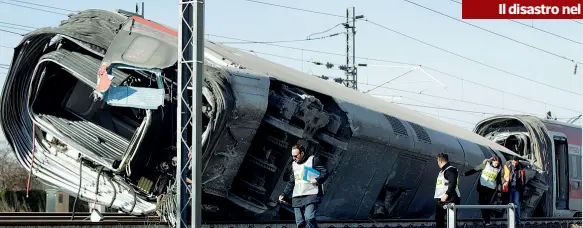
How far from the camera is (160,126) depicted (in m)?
13.3

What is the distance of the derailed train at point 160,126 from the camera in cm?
1308

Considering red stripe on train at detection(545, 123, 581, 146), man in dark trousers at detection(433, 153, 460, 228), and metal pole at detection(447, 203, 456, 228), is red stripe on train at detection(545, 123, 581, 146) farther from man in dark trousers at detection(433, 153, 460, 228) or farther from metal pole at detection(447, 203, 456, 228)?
metal pole at detection(447, 203, 456, 228)

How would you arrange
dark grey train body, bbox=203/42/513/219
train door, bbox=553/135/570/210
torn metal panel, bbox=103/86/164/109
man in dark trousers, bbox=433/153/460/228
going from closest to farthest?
1. torn metal panel, bbox=103/86/164/109
2. man in dark trousers, bbox=433/153/460/228
3. dark grey train body, bbox=203/42/513/219
4. train door, bbox=553/135/570/210

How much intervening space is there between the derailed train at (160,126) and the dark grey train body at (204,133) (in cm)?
2

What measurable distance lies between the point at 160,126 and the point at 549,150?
13839mm

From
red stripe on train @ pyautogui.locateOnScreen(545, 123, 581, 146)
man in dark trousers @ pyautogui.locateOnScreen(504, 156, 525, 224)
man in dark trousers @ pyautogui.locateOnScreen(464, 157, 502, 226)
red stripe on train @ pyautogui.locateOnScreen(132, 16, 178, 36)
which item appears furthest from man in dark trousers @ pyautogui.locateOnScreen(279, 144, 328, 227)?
red stripe on train @ pyautogui.locateOnScreen(545, 123, 581, 146)

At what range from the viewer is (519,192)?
61.5ft

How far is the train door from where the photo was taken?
81.5 feet

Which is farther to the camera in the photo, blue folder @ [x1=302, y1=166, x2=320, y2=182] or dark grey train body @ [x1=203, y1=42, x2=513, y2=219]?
dark grey train body @ [x1=203, y1=42, x2=513, y2=219]

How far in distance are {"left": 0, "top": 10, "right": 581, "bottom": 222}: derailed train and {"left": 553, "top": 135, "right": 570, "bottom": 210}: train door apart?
900 centimetres

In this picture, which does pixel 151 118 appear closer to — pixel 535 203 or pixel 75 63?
pixel 75 63

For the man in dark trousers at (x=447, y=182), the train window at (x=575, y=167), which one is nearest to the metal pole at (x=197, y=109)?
the man in dark trousers at (x=447, y=182)

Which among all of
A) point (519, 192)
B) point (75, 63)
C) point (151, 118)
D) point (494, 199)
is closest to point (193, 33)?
point (151, 118)

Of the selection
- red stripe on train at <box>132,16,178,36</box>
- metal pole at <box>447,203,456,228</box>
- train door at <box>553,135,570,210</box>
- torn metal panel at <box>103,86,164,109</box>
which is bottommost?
train door at <box>553,135,570,210</box>
